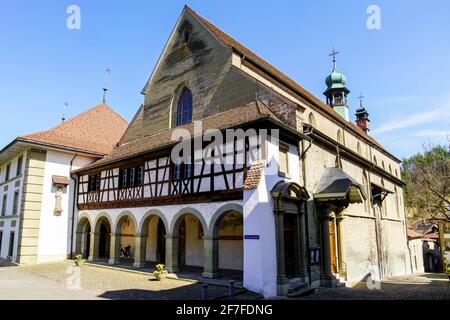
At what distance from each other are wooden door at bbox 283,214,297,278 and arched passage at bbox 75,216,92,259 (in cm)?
1387

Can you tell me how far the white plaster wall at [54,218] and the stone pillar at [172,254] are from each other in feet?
31.5

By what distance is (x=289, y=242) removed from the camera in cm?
1306

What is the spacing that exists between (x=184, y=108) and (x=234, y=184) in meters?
7.80

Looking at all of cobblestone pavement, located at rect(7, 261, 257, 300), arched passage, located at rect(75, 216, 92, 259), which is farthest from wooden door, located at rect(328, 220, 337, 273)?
arched passage, located at rect(75, 216, 92, 259)

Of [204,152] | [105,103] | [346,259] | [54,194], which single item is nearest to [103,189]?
[54,194]

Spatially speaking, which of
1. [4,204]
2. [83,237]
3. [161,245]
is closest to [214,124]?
[161,245]

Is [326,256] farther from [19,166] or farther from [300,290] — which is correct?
[19,166]

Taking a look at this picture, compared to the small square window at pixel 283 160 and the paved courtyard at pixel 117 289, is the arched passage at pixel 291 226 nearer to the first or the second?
the small square window at pixel 283 160

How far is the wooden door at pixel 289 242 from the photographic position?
12758 millimetres

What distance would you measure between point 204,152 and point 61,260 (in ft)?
42.8

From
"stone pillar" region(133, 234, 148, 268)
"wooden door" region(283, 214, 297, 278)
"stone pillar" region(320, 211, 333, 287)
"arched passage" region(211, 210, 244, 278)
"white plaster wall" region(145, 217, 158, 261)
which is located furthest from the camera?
"white plaster wall" region(145, 217, 158, 261)

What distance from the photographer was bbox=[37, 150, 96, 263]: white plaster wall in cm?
2038

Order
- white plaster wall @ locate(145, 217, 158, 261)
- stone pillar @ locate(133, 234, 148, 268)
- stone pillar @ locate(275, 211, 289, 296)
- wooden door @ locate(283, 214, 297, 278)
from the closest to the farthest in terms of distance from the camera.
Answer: stone pillar @ locate(275, 211, 289, 296) → wooden door @ locate(283, 214, 297, 278) → stone pillar @ locate(133, 234, 148, 268) → white plaster wall @ locate(145, 217, 158, 261)

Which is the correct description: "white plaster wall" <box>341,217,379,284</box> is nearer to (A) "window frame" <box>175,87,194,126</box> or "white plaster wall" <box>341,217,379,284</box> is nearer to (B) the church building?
(B) the church building
